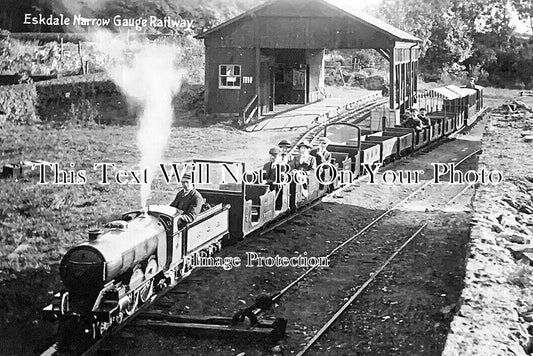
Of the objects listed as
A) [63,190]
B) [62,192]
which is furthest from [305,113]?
[62,192]

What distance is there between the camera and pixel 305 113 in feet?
105

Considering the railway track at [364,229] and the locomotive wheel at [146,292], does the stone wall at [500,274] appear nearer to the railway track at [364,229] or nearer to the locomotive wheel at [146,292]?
the railway track at [364,229]

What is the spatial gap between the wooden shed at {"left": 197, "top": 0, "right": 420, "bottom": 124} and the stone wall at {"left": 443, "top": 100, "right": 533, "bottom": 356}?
13.1 meters

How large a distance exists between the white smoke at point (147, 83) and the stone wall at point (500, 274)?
4871mm

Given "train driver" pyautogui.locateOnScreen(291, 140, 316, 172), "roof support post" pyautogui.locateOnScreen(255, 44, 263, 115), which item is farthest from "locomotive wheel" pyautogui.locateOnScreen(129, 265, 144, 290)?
"roof support post" pyautogui.locateOnScreen(255, 44, 263, 115)

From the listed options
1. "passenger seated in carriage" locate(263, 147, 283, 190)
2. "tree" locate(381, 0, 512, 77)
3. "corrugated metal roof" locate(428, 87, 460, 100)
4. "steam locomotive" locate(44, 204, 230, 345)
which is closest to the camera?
"steam locomotive" locate(44, 204, 230, 345)

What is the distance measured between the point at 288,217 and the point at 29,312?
21.5 ft

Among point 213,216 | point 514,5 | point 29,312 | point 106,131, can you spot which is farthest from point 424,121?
point 514,5

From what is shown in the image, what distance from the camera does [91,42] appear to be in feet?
76.2

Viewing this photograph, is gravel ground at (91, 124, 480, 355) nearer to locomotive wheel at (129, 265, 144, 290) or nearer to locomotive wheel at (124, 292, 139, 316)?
locomotive wheel at (124, 292, 139, 316)

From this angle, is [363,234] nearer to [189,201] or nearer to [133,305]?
[189,201]

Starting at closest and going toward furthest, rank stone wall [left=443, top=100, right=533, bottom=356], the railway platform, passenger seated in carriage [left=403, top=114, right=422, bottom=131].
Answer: stone wall [left=443, top=100, right=533, bottom=356] → passenger seated in carriage [left=403, top=114, right=422, bottom=131] → the railway platform

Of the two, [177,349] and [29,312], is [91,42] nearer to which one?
[29,312]

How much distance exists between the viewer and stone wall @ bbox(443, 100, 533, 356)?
5676 millimetres
